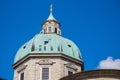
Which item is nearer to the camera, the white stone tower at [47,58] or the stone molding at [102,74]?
the stone molding at [102,74]

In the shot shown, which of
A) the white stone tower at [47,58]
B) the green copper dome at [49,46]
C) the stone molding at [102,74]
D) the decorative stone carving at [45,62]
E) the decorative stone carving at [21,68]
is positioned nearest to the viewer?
the stone molding at [102,74]

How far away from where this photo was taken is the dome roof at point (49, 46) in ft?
167

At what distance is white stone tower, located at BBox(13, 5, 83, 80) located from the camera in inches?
1935

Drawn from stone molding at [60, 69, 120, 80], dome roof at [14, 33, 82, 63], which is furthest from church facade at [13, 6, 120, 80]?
stone molding at [60, 69, 120, 80]

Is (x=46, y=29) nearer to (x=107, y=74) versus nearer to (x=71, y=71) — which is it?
(x=71, y=71)

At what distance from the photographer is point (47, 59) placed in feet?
164

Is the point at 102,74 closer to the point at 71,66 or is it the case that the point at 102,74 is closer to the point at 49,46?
the point at 71,66

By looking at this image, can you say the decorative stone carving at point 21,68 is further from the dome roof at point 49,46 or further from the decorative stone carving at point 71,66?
the decorative stone carving at point 71,66

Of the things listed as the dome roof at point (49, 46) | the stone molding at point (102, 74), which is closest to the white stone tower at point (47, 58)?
the dome roof at point (49, 46)

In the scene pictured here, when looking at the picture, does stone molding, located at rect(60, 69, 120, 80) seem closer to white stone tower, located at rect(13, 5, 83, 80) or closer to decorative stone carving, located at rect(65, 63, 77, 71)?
white stone tower, located at rect(13, 5, 83, 80)

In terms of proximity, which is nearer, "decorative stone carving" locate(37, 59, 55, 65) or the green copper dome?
"decorative stone carving" locate(37, 59, 55, 65)

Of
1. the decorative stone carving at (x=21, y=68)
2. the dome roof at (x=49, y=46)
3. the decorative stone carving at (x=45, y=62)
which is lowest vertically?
the decorative stone carving at (x=21, y=68)

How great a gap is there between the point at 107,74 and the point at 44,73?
1217 centimetres

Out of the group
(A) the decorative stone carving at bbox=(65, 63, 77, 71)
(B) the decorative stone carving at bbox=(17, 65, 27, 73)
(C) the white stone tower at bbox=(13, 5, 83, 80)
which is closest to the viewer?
(C) the white stone tower at bbox=(13, 5, 83, 80)
